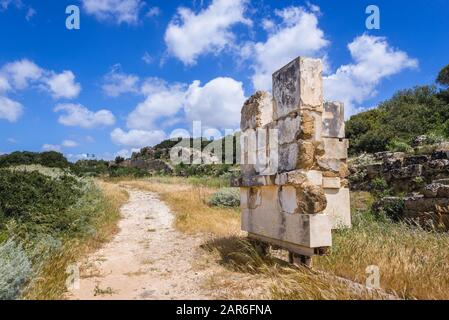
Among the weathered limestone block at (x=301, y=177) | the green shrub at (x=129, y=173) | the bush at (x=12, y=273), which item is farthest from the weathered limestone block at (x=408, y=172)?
the green shrub at (x=129, y=173)

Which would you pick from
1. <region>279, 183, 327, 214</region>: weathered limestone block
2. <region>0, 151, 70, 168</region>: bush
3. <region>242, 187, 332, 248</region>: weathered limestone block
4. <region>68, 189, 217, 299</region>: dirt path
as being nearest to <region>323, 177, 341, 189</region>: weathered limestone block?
<region>242, 187, 332, 248</region>: weathered limestone block

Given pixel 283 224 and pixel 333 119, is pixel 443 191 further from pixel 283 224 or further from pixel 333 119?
pixel 283 224

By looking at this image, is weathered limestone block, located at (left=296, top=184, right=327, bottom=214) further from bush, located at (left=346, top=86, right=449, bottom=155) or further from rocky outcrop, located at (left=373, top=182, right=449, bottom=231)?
bush, located at (left=346, top=86, right=449, bottom=155)

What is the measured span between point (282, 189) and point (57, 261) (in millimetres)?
3649

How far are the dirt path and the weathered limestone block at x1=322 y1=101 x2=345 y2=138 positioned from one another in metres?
3.31

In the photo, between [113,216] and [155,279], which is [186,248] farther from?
[113,216]

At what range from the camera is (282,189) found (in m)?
5.75

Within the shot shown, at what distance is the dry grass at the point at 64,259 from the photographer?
14.8 feet

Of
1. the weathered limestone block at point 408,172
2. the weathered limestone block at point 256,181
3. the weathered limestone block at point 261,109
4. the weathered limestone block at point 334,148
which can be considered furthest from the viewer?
the weathered limestone block at point 408,172

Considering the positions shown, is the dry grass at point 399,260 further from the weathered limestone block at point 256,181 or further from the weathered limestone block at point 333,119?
the weathered limestone block at point 333,119

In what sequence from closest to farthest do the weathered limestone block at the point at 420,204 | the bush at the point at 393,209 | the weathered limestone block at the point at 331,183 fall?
the weathered limestone block at the point at 331,183 < the weathered limestone block at the point at 420,204 < the bush at the point at 393,209

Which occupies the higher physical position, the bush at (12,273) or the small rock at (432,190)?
the small rock at (432,190)

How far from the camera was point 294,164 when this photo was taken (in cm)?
547

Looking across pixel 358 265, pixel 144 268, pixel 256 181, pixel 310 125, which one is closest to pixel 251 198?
pixel 256 181
